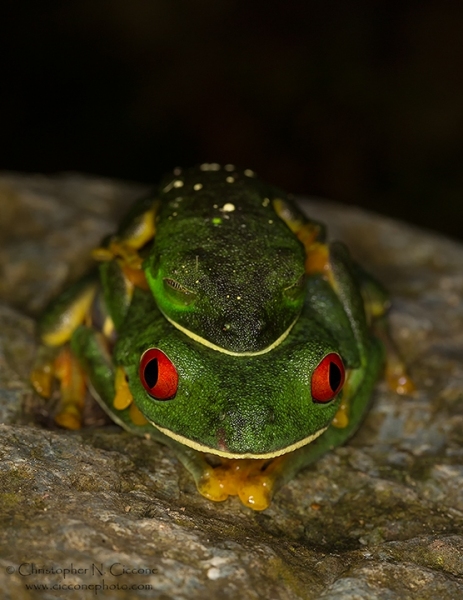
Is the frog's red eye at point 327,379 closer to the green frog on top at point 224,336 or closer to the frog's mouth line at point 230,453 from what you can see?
the green frog on top at point 224,336

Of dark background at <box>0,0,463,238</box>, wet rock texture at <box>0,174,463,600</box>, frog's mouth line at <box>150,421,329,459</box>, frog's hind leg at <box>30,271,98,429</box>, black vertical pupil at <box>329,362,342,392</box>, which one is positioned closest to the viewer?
wet rock texture at <box>0,174,463,600</box>

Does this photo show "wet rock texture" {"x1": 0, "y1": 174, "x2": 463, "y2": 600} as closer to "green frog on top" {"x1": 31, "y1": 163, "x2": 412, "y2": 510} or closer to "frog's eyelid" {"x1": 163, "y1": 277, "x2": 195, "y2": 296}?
"green frog on top" {"x1": 31, "y1": 163, "x2": 412, "y2": 510}

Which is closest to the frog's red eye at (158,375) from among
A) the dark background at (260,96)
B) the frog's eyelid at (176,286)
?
the frog's eyelid at (176,286)

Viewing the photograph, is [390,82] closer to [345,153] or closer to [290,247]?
[345,153]

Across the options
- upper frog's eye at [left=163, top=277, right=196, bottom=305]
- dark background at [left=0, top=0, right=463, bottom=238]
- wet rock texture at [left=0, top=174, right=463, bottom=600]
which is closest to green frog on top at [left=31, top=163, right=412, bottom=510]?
upper frog's eye at [left=163, top=277, right=196, bottom=305]

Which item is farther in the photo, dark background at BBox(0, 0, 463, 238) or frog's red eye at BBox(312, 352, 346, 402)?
dark background at BBox(0, 0, 463, 238)

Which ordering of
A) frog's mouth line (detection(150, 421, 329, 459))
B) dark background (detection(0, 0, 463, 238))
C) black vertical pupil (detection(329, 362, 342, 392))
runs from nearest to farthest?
1. frog's mouth line (detection(150, 421, 329, 459))
2. black vertical pupil (detection(329, 362, 342, 392))
3. dark background (detection(0, 0, 463, 238))
